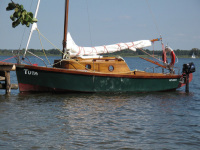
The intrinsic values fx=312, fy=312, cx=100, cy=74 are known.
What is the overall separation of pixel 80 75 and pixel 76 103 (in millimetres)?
3213

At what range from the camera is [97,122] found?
13.2 metres

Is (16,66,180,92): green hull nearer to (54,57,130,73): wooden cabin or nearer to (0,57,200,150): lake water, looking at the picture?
(54,57,130,73): wooden cabin

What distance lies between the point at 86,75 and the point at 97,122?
26.7 ft

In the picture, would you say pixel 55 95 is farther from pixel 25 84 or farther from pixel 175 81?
pixel 175 81

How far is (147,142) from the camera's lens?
10.5 metres

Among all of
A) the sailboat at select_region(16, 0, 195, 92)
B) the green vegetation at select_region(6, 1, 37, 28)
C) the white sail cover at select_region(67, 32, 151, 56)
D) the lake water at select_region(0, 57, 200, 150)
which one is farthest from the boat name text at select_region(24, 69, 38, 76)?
the green vegetation at select_region(6, 1, 37, 28)

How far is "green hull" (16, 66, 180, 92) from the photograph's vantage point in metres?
20.9

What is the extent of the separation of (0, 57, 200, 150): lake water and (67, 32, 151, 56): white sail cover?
4.10m

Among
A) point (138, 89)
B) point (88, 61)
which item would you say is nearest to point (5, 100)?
point (88, 61)

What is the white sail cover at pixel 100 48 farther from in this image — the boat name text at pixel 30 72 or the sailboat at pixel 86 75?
the boat name text at pixel 30 72

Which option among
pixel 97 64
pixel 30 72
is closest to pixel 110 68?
pixel 97 64

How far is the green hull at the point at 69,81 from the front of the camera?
2086 cm

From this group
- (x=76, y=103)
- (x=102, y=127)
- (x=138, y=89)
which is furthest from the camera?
(x=138, y=89)

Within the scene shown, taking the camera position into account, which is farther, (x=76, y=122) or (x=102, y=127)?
(x=76, y=122)
